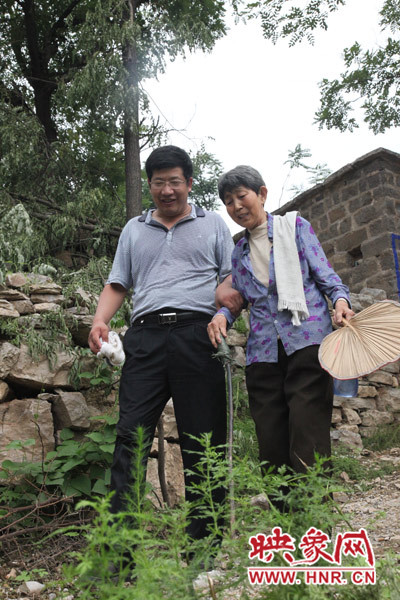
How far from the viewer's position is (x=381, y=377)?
6047 millimetres

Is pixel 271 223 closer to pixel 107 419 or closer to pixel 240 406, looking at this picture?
pixel 107 419

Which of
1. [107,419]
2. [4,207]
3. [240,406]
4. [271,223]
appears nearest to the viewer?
[271,223]

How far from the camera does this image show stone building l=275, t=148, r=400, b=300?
677 cm

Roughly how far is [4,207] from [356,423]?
453 cm

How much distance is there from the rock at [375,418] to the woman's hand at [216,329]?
3.82 metres

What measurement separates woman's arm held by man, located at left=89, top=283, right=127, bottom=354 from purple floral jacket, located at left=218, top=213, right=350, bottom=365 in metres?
0.56

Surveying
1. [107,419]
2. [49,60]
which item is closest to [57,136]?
[49,60]

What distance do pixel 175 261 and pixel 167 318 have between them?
274mm

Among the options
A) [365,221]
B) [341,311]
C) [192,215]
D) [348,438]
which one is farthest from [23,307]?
[365,221]

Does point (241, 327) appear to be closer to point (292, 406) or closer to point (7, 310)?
point (7, 310)

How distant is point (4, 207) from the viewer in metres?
6.64


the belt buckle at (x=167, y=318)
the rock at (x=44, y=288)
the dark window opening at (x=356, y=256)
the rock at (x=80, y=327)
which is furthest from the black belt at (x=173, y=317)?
the dark window opening at (x=356, y=256)

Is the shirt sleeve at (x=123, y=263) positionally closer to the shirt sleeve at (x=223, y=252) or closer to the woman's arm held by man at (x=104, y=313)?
the woman's arm held by man at (x=104, y=313)

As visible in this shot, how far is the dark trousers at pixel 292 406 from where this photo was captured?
2135 mm
